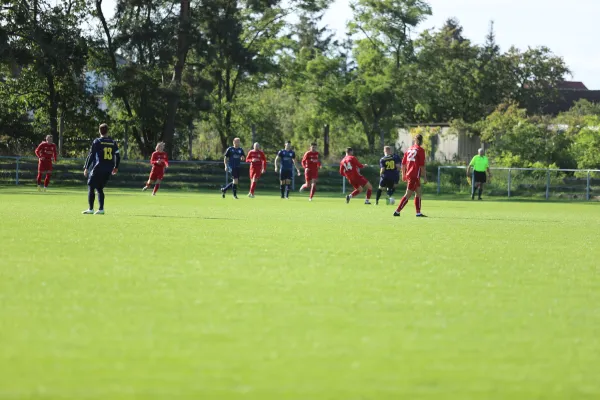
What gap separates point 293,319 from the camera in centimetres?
724

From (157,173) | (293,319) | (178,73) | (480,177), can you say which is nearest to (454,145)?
(178,73)

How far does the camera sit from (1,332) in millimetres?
6453

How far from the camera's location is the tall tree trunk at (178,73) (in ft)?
163

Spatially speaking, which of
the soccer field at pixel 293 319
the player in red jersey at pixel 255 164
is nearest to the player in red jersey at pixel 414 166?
the soccer field at pixel 293 319

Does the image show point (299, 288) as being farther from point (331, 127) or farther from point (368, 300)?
point (331, 127)

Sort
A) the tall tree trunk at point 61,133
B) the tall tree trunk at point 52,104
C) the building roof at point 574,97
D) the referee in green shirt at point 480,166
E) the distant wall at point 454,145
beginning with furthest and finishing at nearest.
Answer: the building roof at point 574,97 → the distant wall at point 454,145 → the tall tree trunk at point 61,133 → the tall tree trunk at point 52,104 → the referee in green shirt at point 480,166

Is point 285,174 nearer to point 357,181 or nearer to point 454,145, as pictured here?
point 357,181

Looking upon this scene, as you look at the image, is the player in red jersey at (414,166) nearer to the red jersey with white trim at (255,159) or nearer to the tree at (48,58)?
the red jersey with white trim at (255,159)

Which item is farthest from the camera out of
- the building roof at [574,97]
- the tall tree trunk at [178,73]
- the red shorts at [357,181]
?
the building roof at [574,97]

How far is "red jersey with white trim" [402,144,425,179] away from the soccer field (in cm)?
749

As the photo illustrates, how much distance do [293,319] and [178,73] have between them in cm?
4459

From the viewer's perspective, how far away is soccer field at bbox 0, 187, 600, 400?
17.1ft

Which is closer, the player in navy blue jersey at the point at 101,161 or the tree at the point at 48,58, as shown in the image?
the player in navy blue jersey at the point at 101,161

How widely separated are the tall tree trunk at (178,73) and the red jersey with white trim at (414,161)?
28.3 metres
